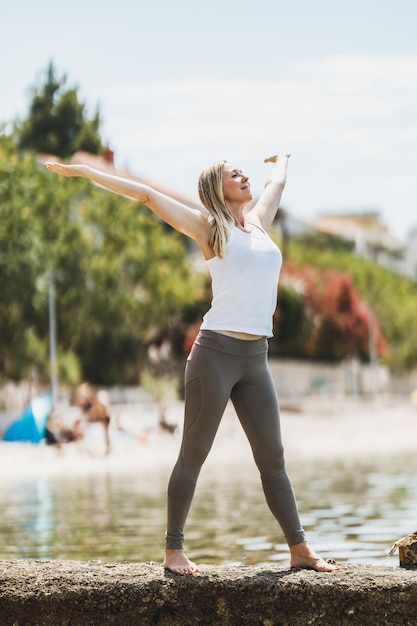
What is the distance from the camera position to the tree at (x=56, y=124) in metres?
62.0

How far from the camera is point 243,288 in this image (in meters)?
5.97

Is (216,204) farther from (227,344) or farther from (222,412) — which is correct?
(222,412)

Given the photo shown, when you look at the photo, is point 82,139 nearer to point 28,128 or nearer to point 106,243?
point 28,128

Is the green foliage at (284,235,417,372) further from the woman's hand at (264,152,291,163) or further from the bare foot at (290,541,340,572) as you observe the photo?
the bare foot at (290,541,340,572)

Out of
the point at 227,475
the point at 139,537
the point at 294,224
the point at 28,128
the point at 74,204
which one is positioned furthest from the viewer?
the point at 294,224

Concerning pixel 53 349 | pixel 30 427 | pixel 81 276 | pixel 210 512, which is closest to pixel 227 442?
pixel 30 427

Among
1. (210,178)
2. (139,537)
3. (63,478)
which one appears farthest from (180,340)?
(210,178)

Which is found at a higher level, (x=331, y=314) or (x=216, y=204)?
(x=216, y=204)

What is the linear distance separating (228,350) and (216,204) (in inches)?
27.3

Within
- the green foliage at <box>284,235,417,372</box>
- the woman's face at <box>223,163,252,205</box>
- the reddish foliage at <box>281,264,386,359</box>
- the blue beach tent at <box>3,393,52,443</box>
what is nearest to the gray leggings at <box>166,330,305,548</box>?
the woman's face at <box>223,163,252,205</box>

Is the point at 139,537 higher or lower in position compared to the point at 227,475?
higher

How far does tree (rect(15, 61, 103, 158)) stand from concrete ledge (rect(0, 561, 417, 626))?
57021 mm

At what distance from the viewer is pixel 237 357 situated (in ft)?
19.6

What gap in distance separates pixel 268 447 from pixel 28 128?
2269 inches
